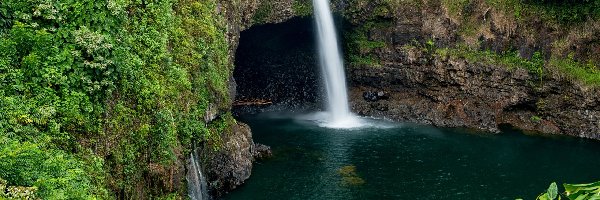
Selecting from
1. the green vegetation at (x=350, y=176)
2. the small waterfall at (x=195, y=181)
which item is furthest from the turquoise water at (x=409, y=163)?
the small waterfall at (x=195, y=181)

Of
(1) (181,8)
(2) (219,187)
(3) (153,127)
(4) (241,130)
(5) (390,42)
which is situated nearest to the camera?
(3) (153,127)

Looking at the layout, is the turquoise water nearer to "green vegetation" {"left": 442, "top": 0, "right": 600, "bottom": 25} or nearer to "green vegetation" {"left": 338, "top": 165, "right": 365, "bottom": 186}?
"green vegetation" {"left": 338, "top": 165, "right": 365, "bottom": 186}

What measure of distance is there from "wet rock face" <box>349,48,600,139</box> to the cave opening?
95.8 inches

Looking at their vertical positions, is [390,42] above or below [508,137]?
above

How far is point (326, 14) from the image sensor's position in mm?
30500

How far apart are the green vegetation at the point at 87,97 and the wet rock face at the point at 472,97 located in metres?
16.1

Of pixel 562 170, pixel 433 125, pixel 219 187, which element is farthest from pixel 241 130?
pixel 562 170

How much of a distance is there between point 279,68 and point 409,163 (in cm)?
1076

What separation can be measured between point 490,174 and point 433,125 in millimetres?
6113

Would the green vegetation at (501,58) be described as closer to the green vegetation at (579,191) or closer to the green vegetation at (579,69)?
the green vegetation at (579,69)

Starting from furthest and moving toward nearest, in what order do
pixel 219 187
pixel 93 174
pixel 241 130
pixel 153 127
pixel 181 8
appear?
pixel 241 130 → pixel 219 187 → pixel 181 8 → pixel 153 127 → pixel 93 174

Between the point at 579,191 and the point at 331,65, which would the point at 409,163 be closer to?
the point at 331,65

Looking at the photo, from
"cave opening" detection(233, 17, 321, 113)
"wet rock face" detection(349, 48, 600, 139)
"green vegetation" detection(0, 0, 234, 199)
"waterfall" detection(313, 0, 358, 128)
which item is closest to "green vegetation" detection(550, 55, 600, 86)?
"wet rock face" detection(349, 48, 600, 139)

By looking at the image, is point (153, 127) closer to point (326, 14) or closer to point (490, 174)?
point (490, 174)
